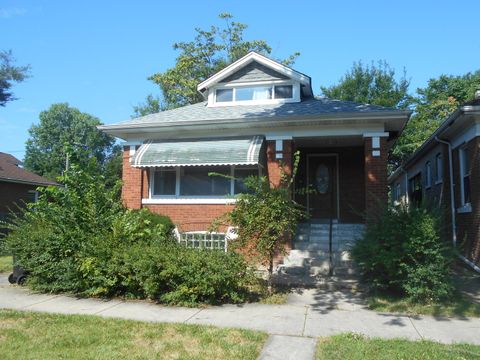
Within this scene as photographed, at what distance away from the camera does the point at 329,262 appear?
10195mm

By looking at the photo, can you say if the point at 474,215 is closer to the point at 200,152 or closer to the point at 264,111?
the point at 264,111

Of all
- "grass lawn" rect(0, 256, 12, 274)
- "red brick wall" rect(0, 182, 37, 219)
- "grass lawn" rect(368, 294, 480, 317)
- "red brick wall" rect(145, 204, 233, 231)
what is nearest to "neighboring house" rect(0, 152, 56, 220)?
"red brick wall" rect(0, 182, 37, 219)

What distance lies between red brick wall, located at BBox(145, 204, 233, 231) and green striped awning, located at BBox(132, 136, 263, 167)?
1359 millimetres

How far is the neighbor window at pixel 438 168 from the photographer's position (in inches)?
560

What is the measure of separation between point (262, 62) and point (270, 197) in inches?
289

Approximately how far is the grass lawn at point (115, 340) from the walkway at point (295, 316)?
42 centimetres

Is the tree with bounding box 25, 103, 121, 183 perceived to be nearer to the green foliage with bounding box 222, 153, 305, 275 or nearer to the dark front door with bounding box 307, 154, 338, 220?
the dark front door with bounding box 307, 154, 338, 220

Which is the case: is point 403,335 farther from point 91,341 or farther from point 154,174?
point 154,174

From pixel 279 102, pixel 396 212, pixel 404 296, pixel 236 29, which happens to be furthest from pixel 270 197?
pixel 236 29

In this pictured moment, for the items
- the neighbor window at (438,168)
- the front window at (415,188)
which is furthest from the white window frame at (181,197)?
the front window at (415,188)

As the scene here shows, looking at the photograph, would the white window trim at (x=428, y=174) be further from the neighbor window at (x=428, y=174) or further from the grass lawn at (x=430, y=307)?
the grass lawn at (x=430, y=307)

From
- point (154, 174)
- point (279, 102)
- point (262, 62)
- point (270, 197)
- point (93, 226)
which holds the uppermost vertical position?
point (262, 62)

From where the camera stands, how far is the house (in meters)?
10.5

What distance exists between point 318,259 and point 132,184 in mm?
5984
